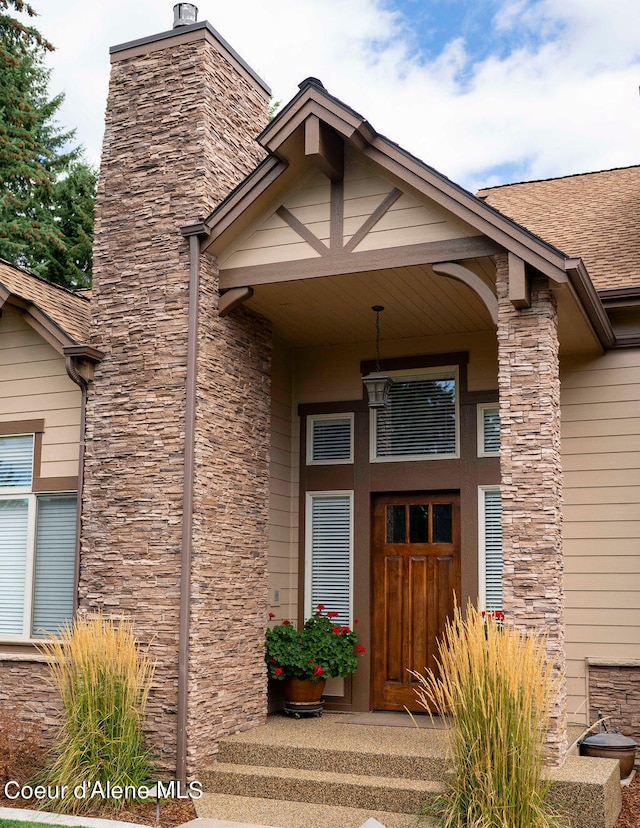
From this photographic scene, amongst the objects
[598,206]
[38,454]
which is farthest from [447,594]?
[598,206]

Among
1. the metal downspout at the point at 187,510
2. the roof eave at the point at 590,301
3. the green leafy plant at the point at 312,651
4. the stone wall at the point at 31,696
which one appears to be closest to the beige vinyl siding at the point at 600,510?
the roof eave at the point at 590,301

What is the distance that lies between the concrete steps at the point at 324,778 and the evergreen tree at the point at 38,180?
539 inches

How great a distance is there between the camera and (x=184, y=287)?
24.4 feet

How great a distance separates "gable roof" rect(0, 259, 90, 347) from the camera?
7988 millimetres

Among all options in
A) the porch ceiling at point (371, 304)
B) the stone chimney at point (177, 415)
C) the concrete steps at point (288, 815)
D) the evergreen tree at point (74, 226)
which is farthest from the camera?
the evergreen tree at point (74, 226)

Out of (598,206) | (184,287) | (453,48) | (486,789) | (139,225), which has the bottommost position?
(486,789)

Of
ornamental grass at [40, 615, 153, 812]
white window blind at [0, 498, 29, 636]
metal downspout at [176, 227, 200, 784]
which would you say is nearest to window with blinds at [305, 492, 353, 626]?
metal downspout at [176, 227, 200, 784]

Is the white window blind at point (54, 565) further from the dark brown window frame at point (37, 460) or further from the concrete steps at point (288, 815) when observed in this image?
the concrete steps at point (288, 815)

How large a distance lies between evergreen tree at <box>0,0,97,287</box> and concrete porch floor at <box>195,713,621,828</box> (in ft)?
44.9

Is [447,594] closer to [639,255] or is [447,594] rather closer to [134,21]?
[639,255]

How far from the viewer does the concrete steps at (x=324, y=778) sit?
19.9 feet

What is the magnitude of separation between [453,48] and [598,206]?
64.6ft

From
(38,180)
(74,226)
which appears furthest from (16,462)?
(74,226)

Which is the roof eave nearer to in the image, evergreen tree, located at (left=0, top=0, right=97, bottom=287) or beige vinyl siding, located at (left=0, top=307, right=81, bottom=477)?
beige vinyl siding, located at (left=0, top=307, right=81, bottom=477)
